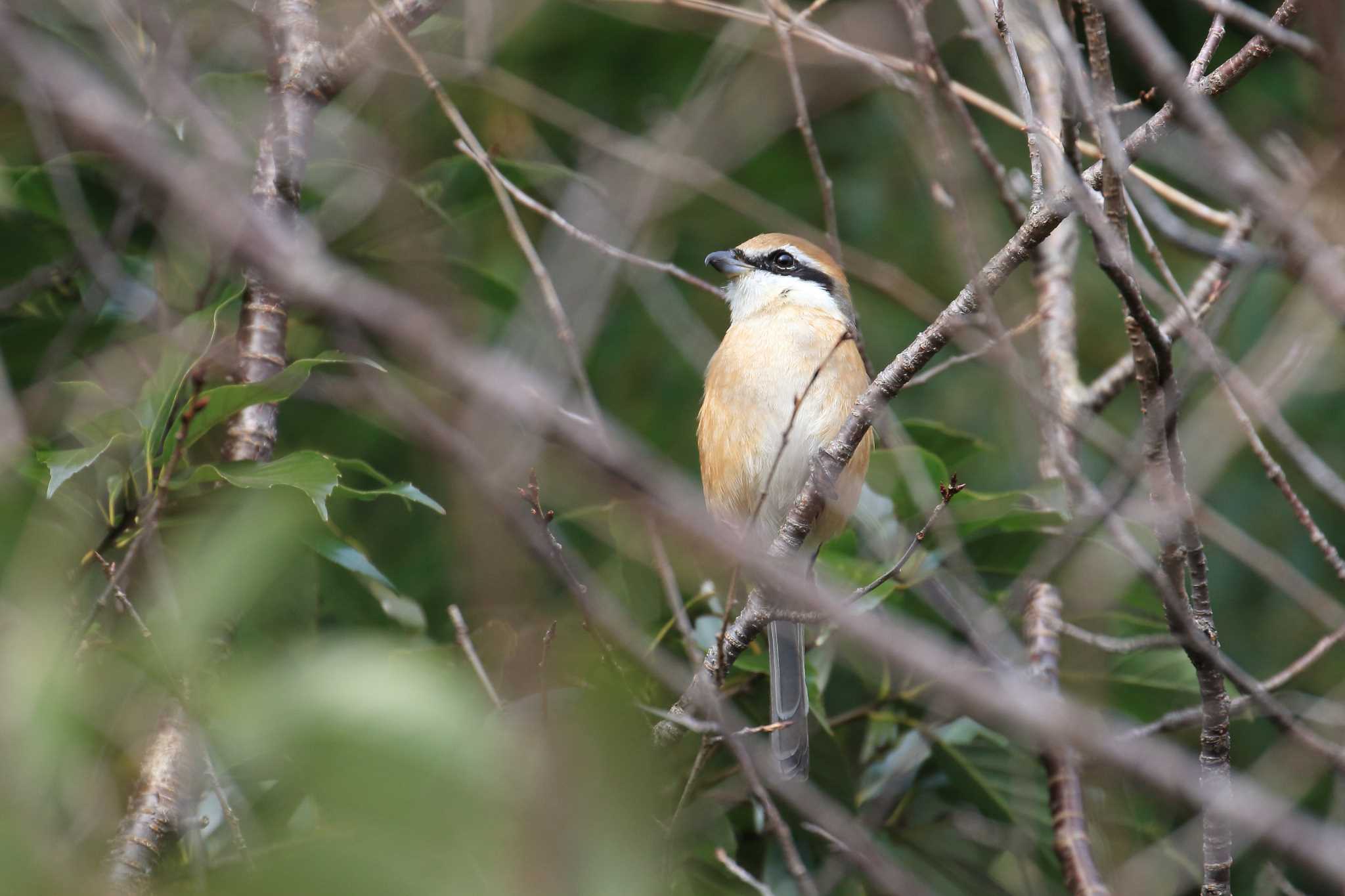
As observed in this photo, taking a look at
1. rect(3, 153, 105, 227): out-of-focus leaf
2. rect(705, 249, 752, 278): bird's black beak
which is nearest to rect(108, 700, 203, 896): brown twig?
rect(3, 153, 105, 227): out-of-focus leaf

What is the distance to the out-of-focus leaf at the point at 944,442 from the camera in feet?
11.8

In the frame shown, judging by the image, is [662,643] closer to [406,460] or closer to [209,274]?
→ [406,460]

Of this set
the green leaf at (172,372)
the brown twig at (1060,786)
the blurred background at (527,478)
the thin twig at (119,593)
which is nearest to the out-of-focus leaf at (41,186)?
the blurred background at (527,478)

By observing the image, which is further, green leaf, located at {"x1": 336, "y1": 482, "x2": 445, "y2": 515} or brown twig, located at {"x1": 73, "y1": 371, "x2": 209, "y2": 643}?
green leaf, located at {"x1": 336, "y1": 482, "x2": 445, "y2": 515}

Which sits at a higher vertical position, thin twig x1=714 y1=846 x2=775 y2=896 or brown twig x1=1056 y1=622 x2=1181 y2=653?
brown twig x1=1056 y1=622 x2=1181 y2=653

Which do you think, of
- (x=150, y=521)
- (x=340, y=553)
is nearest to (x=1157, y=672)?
(x=340, y=553)

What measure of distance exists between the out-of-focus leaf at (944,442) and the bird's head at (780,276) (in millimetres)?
675

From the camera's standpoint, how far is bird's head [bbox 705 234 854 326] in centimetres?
422

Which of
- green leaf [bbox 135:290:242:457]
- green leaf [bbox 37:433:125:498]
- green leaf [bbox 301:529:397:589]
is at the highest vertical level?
green leaf [bbox 135:290:242:457]

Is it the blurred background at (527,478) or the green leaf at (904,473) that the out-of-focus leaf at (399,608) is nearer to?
the blurred background at (527,478)

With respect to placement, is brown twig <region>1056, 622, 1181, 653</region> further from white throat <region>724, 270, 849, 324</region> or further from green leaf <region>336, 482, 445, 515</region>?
green leaf <region>336, 482, 445, 515</region>

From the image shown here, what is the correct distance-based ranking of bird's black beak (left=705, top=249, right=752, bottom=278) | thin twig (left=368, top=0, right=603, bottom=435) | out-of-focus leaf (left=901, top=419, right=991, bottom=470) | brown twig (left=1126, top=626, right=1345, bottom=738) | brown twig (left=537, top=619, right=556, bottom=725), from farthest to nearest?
bird's black beak (left=705, top=249, right=752, bottom=278) < out-of-focus leaf (left=901, top=419, right=991, bottom=470) < thin twig (left=368, top=0, right=603, bottom=435) < brown twig (left=1126, top=626, right=1345, bottom=738) < brown twig (left=537, top=619, right=556, bottom=725)

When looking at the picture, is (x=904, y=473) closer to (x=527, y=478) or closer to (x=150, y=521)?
(x=527, y=478)

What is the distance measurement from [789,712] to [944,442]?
3.21ft
